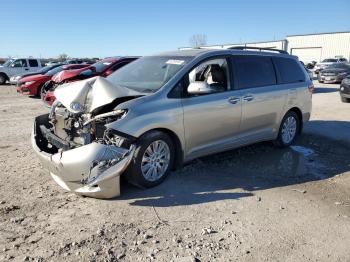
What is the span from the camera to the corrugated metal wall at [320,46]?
52.9 metres

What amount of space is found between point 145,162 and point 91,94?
108 centimetres

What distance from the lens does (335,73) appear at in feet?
81.3

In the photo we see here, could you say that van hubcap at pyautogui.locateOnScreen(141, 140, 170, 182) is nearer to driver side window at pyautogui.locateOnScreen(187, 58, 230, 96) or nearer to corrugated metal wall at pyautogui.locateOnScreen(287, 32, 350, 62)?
driver side window at pyautogui.locateOnScreen(187, 58, 230, 96)

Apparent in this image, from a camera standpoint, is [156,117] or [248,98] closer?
[156,117]

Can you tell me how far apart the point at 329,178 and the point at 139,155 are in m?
3.02

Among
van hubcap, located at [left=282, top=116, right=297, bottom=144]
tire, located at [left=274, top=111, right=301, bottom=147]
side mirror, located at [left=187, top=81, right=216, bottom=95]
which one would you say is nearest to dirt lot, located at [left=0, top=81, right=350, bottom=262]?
tire, located at [left=274, top=111, right=301, bottom=147]

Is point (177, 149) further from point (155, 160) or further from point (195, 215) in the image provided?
point (195, 215)

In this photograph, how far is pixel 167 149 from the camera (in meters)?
5.09

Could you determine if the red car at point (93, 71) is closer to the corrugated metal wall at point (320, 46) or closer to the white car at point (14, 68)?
the white car at point (14, 68)

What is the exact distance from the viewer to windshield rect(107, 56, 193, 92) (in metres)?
5.31

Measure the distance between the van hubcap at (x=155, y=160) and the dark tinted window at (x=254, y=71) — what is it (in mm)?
1855

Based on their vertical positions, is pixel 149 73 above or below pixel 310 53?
above

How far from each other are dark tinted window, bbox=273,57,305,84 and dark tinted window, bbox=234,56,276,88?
11.4 inches

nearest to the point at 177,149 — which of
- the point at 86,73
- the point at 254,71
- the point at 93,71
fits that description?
the point at 254,71
